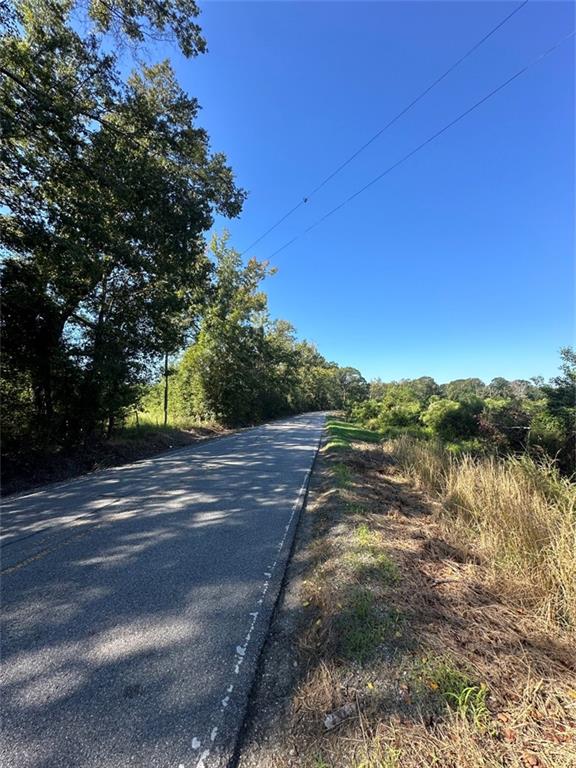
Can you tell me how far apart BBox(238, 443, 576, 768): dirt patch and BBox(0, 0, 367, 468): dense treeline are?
7350 mm

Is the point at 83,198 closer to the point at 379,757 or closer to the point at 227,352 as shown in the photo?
the point at 379,757

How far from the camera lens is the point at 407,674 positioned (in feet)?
6.42

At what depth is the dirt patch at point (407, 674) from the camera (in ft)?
5.22

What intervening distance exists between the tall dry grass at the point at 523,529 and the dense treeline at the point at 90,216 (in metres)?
7.74

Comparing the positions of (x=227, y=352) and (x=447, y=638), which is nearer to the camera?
(x=447, y=638)

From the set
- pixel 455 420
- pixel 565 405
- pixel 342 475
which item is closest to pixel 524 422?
pixel 565 405

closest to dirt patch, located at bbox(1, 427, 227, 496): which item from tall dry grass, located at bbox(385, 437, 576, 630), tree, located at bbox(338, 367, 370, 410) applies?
tall dry grass, located at bbox(385, 437, 576, 630)

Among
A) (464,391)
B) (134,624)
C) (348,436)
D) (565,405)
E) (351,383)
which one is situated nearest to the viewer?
(134,624)

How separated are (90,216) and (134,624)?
295 inches

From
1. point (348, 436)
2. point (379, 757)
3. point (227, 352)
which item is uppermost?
point (227, 352)

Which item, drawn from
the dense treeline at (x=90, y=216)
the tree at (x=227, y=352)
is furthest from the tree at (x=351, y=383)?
the dense treeline at (x=90, y=216)

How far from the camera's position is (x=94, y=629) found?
2.52 meters

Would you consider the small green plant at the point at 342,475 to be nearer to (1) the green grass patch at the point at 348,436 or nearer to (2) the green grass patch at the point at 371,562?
(2) the green grass patch at the point at 371,562

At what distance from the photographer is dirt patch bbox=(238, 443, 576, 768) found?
1.59 metres
